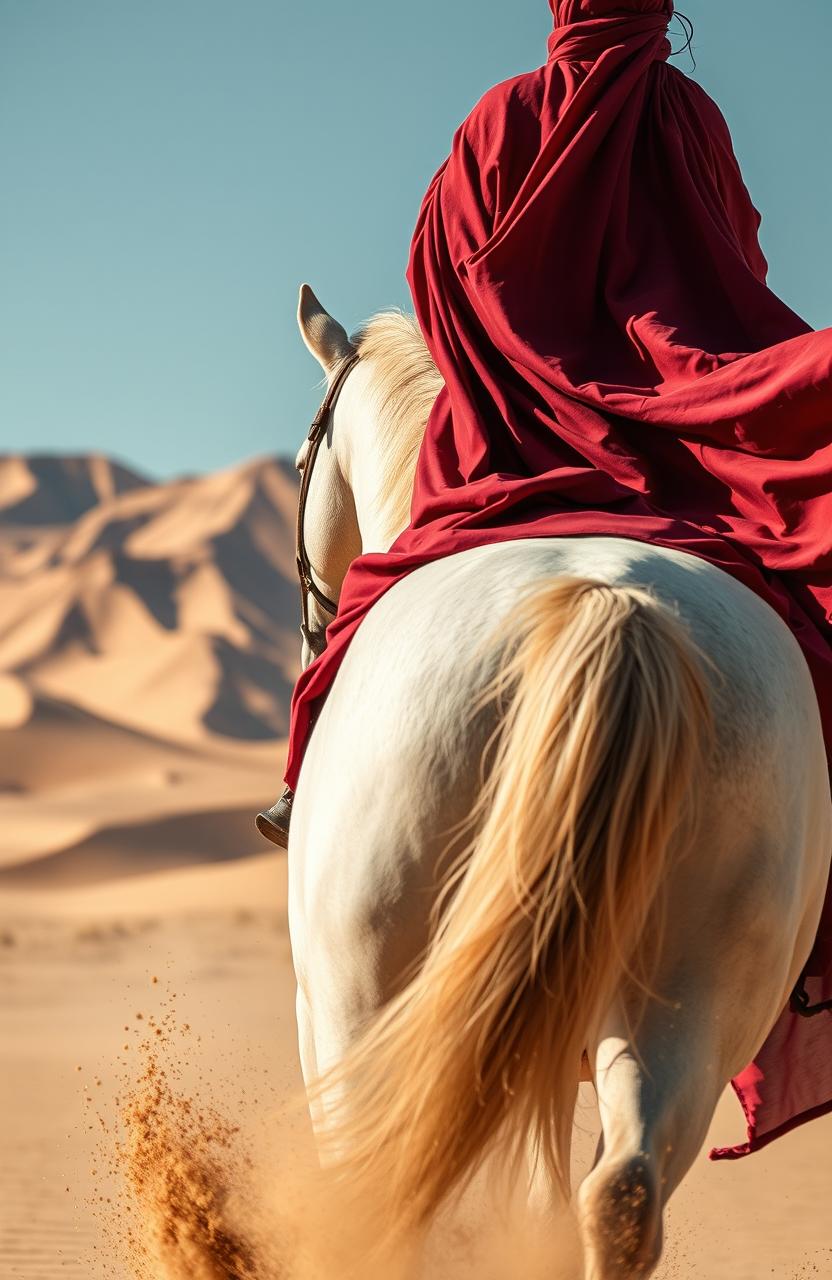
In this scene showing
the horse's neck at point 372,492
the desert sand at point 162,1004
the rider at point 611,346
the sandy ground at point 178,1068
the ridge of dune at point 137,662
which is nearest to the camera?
the rider at point 611,346

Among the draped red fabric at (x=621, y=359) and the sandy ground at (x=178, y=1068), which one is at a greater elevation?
the draped red fabric at (x=621, y=359)

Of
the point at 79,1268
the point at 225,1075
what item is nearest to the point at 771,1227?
the point at 79,1268

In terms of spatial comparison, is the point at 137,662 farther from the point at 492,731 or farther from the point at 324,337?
the point at 492,731

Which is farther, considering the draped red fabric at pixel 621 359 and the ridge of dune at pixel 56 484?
the ridge of dune at pixel 56 484

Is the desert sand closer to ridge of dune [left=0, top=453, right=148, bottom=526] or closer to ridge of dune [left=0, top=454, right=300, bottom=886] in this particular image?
ridge of dune [left=0, top=454, right=300, bottom=886]

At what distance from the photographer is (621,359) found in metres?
2.90

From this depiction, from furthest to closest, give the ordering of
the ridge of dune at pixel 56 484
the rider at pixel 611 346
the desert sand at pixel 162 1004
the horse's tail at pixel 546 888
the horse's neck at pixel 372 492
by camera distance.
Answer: the ridge of dune at pixel 56 484 → the desert sand at pixel 162 1004 → the horse's neck at pixel 372 492 → the rider at pixel 611 346 → the horse's tail at pixel 546 888

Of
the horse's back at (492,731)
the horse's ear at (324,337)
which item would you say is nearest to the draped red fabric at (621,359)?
the horse's back at (492,731)

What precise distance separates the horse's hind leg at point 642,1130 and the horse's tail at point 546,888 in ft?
0.23

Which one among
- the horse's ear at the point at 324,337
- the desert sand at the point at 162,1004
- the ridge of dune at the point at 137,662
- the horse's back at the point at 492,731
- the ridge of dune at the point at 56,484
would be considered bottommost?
the ridge of dune at the point at 56,484

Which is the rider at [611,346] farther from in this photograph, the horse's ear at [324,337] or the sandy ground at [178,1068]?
the sandy ground at [178,1068]

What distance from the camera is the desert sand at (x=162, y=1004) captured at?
353 cm

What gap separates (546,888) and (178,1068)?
8.22 meters

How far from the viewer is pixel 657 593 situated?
6.75 ft
